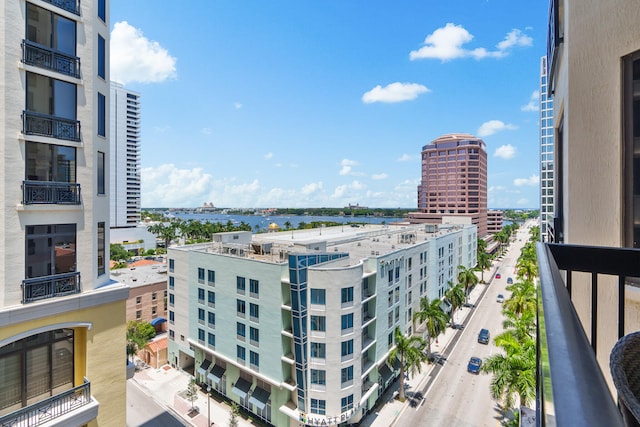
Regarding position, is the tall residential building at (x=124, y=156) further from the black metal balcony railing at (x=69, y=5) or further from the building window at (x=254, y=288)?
the black metal balcony railing at (x=69, y=5)

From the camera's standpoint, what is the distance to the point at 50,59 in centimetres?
746

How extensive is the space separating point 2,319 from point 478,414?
26216 millimetres

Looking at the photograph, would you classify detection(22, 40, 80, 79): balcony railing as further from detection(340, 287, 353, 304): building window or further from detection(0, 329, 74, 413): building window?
detection(340, 287, 353, 304): building window

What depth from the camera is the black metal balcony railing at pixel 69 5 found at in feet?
24.9

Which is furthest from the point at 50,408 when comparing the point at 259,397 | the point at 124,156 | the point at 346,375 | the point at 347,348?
the point at 124,156

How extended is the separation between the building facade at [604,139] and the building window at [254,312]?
1922cm

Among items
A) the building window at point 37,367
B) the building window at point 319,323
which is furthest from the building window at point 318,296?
the building window at point 37,367

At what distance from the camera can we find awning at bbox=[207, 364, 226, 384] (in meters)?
25.7

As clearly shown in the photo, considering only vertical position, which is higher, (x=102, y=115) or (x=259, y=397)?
(x=102, y=115)

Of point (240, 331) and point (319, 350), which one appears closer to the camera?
point (319, 350)

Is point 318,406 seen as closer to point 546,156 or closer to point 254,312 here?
point 254,312

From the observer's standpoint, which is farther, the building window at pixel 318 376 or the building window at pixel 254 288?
the building window at pixel 254 288

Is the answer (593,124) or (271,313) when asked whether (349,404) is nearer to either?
(271,313)

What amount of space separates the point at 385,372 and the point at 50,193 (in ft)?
81.6
